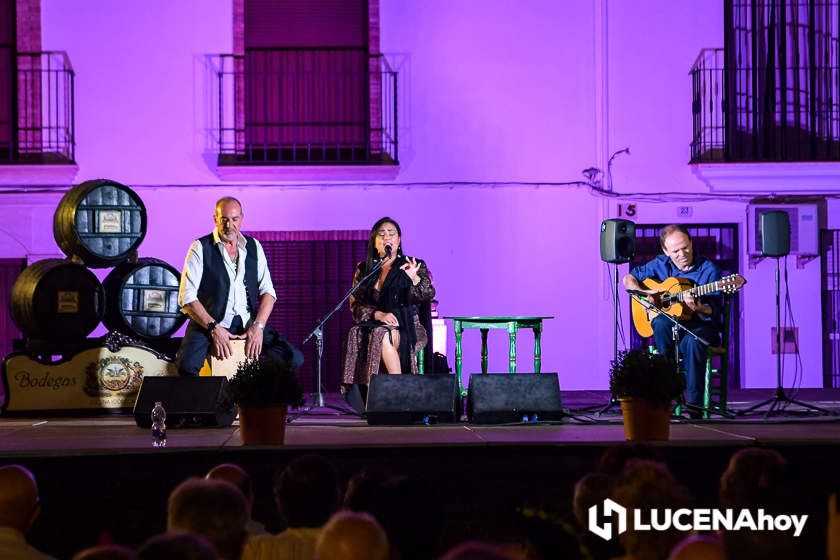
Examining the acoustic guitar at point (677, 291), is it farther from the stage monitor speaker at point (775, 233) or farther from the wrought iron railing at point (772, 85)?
the wrought iron railing at point (772, 85)

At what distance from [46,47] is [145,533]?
8.46 m

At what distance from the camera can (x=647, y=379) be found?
6629 mm

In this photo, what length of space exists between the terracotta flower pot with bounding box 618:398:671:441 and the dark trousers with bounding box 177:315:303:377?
2.40 meters

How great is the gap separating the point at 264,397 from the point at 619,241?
3425 millimetres

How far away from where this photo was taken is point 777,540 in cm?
325

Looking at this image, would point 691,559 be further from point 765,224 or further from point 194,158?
point 194,158

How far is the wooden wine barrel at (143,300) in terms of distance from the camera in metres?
9.19

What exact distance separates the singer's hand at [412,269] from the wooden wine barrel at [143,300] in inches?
88.4

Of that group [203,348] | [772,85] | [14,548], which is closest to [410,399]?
[203,348]

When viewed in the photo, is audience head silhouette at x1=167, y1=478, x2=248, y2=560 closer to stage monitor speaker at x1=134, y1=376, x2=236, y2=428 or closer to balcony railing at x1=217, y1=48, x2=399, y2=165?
stage monitor speaker at x1=134, y1=376, x2=236, y2=428

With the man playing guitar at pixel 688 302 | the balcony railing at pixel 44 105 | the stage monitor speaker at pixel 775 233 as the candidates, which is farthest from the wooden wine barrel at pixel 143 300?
the stage monitor speaker at pixel 775 233

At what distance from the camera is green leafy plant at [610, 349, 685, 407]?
6559mm

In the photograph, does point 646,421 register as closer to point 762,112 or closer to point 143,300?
point 143,300

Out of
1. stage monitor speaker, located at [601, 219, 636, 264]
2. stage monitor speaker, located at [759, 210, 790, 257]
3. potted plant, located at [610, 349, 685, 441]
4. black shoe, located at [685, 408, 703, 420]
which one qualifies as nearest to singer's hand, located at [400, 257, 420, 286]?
stage monitor speaker, located at [601, 219, 636, 264]
